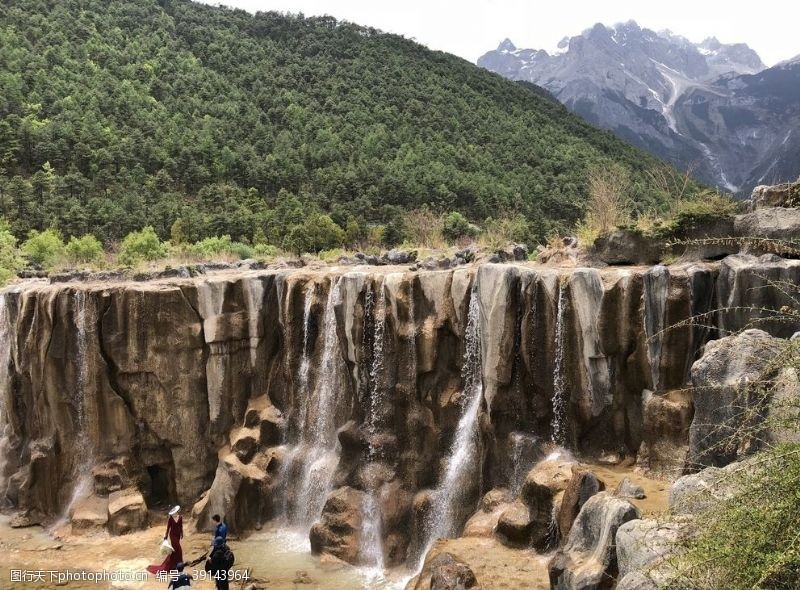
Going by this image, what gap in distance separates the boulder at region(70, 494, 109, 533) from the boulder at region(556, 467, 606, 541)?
11164mm

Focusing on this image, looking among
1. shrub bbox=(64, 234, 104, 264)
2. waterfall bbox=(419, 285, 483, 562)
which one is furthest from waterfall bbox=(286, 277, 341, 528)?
shrub bbox=(64, 234, 104, 264)

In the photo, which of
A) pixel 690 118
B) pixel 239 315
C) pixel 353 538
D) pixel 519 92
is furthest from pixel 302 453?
pixel 690 118

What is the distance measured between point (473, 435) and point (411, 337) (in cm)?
250

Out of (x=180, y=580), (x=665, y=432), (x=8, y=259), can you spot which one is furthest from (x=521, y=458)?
(x=8, y=259)

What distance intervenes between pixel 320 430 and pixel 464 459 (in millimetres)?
4091

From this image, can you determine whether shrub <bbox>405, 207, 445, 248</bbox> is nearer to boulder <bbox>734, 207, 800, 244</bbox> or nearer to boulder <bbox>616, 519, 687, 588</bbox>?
boulder <bbox>734, 207, 800, 244</bbox>

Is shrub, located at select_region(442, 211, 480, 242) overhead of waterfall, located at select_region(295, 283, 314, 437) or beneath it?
overhead

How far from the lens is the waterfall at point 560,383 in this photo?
1195cm

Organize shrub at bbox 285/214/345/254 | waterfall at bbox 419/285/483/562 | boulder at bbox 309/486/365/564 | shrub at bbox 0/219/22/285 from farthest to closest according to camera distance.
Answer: shrub at bbox 285/214/345/254
shrub at bbox 0/219/22/285
boulder at bbox 309/486/365/564
waterfall at bbox 419/285/483/562

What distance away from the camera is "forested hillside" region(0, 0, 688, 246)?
38.8m

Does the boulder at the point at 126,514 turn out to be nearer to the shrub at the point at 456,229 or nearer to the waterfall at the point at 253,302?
the waterfall at the point at 253,302

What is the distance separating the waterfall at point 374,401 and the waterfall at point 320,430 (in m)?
1.11

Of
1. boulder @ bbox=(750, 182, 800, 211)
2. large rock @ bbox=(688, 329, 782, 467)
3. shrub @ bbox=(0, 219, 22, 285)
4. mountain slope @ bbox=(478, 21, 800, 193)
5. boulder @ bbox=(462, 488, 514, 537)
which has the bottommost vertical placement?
boulder @ bbox=(462, 488, 514, 537)

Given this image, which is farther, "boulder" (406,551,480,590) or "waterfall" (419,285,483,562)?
"waterfall" (419,285,483,562)
